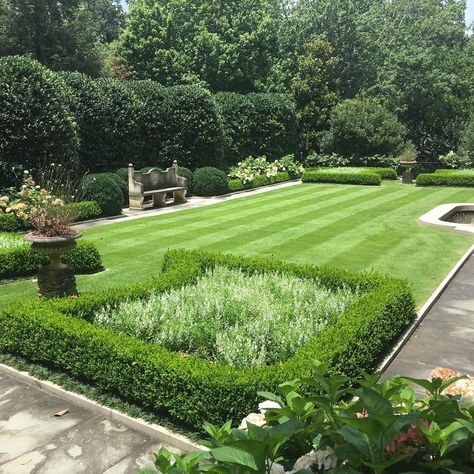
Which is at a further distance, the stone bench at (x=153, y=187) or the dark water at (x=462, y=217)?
the stone bench at (x=153, y=187)

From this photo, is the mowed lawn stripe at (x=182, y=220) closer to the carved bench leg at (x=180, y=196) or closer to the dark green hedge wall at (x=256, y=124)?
the carved bench leg at (x=180, y=196)

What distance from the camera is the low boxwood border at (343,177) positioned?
100.0ft

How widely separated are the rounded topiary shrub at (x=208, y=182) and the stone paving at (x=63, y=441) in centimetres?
1977

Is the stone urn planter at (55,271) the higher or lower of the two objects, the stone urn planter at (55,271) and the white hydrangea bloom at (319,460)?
the lower

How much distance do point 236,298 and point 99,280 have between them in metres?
4.24

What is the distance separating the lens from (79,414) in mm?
5910

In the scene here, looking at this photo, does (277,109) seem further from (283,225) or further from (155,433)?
(155,433)

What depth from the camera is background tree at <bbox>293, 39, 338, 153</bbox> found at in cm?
4044

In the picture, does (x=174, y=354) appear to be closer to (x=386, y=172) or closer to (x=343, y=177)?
(x=343, y=177)

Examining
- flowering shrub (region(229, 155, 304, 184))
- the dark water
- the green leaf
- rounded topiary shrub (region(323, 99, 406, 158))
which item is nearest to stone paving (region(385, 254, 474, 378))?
the green leaf

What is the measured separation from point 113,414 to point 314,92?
3862cm

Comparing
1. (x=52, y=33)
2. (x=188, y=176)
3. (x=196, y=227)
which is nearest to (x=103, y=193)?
(x=196, y=227)

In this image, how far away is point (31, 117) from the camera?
18641 mm

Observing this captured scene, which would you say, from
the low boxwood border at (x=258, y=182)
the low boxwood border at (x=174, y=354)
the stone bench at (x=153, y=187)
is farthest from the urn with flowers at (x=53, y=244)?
the low boxwood border at (x=258, y=182)
